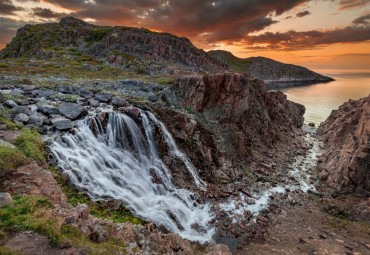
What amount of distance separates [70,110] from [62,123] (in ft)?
9.56

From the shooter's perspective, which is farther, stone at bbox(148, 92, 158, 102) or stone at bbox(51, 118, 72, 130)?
stone at bbox(148, 92, 158, 102)

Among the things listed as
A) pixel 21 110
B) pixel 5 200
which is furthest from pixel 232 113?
pixel 5 200

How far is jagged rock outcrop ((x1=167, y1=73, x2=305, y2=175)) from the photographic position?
27.9 meters

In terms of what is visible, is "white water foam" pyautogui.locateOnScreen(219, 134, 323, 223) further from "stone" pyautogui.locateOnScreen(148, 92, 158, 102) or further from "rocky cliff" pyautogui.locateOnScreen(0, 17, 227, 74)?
"rocky cliff" pyautogui.locateOnScreen(0, 17, 227, 74)

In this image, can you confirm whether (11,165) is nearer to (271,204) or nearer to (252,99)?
(271,204)

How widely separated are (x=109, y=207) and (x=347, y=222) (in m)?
19.8

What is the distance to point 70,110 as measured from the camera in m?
19.4

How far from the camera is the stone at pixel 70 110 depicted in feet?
61.2

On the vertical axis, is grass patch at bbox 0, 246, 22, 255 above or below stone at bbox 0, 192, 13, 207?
below

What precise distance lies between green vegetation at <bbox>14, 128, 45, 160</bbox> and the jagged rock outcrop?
19659mm

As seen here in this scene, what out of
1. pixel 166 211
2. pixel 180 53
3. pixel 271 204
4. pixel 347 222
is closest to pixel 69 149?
pixel 166 211

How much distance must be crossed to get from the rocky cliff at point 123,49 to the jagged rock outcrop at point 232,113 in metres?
29.8

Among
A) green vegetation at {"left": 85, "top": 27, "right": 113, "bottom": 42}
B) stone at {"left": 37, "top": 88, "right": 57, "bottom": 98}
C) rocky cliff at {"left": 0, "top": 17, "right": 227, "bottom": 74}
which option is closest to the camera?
stone at {"left": 37, "top": 88, "right": 57, "bottom": 98}

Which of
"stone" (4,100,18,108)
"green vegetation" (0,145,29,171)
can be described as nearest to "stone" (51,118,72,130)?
"stone" (4,100,18,108)
